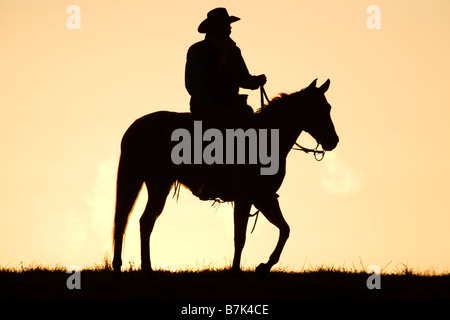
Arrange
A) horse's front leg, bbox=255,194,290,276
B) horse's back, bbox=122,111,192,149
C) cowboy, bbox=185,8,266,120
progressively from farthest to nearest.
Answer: horse's back, bbox=122,111,192,149 < cowboy, bbox=185,8,266,120 < horse's front leg, bbox=255,194,290,276

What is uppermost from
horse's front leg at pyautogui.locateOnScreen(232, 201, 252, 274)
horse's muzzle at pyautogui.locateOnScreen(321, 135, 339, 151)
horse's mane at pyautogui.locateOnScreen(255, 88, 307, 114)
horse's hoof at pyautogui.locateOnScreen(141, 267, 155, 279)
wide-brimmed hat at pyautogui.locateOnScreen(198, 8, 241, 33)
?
wide-brimmed hat at pyautogui.locateOnScreen(198, 8, 241, 33)

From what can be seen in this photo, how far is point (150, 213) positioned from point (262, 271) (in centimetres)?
201

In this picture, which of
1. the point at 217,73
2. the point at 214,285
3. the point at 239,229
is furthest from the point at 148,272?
the point at 217,73

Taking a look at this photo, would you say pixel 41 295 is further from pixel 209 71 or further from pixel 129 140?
pixel 209 71

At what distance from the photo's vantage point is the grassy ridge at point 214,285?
8820mm

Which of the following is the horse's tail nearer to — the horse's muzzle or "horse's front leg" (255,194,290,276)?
"horse's front leg" (255,194,290,276)

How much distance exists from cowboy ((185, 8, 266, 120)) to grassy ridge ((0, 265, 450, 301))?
102 inches

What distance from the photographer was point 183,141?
11.4 m

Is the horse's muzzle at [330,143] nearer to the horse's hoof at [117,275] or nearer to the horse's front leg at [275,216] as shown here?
the horse's front leg at [275,216]

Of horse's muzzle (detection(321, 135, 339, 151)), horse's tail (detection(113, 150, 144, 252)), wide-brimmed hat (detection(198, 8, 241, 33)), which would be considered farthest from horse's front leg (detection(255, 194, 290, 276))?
wide-brimmed hat (detection(198, 8, 241, 33))

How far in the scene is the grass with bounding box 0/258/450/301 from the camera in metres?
8.82

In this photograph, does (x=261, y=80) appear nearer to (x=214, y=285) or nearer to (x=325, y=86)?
(x=325, y=86)
